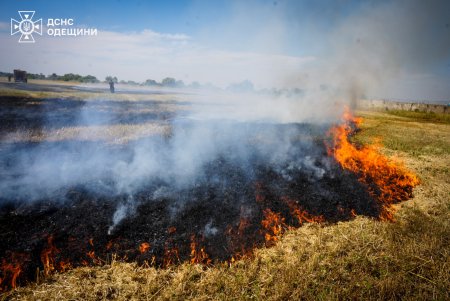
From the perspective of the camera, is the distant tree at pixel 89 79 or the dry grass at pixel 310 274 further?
the distant tree at pixel 89 79

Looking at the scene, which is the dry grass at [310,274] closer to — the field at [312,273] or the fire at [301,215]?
the field at [312,273]

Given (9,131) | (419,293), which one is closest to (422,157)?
(419,293)

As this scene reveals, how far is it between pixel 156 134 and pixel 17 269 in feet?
28.3

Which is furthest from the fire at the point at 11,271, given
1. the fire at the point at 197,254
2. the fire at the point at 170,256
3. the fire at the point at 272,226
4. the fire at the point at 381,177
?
the fire at the point at 381,177

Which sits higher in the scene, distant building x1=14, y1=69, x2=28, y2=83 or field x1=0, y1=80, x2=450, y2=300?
distant building x1=14, y1=69, x2=28, y2=83

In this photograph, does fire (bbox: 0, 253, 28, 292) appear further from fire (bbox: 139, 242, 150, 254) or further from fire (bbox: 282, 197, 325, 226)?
fire (bbox: 282, 197, 325, 226)

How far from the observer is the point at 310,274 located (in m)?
4.52

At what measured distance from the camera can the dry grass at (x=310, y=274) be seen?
4.09m

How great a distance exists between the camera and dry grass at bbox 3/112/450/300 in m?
4.09

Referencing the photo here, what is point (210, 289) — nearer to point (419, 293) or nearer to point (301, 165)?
point (419, 293)

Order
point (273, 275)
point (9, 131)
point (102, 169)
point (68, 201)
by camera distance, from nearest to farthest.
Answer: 1. point (273, 275)
2. point (68, 201)
3. point (102, 169)
4. point (9, 131)

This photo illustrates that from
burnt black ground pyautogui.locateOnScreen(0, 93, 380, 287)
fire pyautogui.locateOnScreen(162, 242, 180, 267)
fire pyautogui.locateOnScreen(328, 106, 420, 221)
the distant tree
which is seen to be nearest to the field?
fire pyautogui.locateOnScreen(162, 242, 180, 267)

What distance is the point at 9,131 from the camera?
11.7m

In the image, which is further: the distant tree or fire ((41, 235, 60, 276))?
the distant tree
